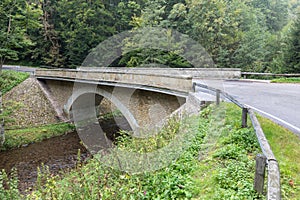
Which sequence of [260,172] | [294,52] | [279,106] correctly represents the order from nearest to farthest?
[260,172], [279,106], [294,52]

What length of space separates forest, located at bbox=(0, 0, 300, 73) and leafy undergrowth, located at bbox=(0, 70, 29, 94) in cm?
128

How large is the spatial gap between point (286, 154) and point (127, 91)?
8.39 metres

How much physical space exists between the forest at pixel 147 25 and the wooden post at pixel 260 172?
1545cm

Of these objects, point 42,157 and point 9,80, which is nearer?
point 42,157

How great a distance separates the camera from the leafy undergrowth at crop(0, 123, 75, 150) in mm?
14071

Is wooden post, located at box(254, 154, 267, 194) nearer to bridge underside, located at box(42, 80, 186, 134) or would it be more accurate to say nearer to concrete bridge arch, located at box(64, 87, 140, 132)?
bridge underside, located at box(42, 80, 186, 134)

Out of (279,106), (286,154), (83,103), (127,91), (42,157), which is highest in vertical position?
(127,91)

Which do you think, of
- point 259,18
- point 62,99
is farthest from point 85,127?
point 259,18

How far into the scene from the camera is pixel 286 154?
4199 mm

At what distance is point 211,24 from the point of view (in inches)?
926

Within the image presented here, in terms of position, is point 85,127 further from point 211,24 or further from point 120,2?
point 120,2

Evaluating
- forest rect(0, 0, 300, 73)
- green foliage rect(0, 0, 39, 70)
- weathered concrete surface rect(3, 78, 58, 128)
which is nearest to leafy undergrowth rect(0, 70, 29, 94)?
weathered concrete surface rect(3, 78, 58, 128)

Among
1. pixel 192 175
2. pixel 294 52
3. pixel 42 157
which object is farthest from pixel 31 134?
pixel 294 52

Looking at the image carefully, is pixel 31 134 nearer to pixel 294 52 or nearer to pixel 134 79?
pixel 134 79
